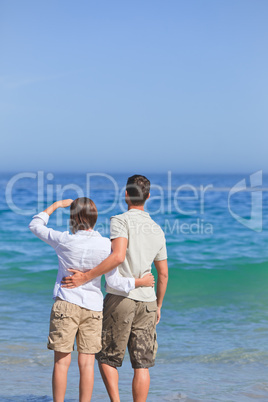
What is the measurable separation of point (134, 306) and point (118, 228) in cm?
55

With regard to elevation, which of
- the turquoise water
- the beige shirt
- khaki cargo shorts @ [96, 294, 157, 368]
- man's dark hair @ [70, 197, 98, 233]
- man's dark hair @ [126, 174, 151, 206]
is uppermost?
man's dark hair @ [126, 174, 151, 206]

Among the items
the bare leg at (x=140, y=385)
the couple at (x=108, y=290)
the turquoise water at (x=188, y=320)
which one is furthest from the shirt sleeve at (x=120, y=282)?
the turquoise water at (x=188, y=320)

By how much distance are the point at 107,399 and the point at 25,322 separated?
9.09 ft

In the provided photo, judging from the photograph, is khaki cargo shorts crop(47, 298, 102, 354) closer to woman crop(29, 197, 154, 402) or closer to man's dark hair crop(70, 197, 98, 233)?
woman crop(29, 197, 154, 402)

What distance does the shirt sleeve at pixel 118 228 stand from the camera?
3.27m

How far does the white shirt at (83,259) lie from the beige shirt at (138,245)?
0.32 ft

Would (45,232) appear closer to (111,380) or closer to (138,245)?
(138,245)

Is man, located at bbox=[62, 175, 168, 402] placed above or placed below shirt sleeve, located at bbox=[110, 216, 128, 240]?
below

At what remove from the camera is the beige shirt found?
3336 mm

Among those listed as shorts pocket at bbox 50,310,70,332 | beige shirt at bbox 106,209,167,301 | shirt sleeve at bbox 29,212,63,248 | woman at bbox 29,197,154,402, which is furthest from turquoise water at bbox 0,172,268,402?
shirt sleeve at bbox 29,212,63,248

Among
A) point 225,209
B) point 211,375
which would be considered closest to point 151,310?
point 211,375

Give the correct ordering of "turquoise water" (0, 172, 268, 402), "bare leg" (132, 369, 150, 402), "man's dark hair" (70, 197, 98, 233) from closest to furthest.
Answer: "man's dark hair" (70, 197, 98, 233), "bare leg" (132, 369, 150, 402), "turquoise water" (0, 172, 268, 402)

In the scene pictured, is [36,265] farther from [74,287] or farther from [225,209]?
[225,209]

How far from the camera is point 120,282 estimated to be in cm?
329
